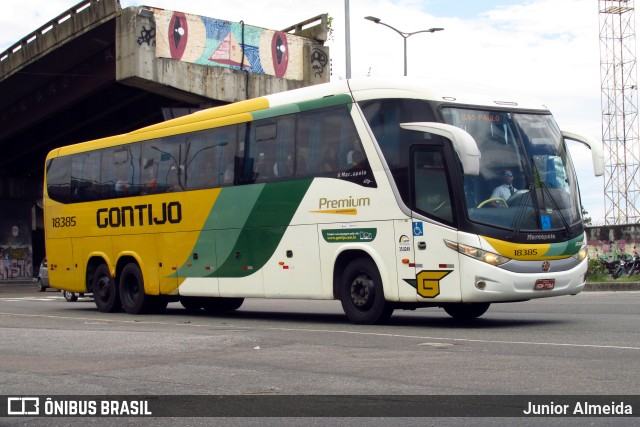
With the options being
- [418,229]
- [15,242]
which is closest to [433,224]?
[418,229]

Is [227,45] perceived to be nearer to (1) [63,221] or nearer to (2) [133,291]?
(1) [63,221]

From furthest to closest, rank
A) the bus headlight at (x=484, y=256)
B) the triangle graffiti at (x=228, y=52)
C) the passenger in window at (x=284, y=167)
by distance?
the triangle graffiti at (x=228, y=52) < the passenger in window at (x=284, y=167) < the bus headlight at (x=484, y=256)

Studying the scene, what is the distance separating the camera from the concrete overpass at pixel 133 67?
122ft

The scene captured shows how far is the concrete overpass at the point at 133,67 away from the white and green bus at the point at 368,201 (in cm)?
1755

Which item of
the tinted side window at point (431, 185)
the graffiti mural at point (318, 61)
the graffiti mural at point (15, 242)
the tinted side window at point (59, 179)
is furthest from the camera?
the graffiti mural at point (15, 242)

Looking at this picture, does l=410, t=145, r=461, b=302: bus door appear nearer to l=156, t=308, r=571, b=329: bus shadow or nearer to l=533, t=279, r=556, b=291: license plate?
l=156, t=308, r=571, b=329: bus shadow

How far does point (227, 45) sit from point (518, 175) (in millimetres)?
27241

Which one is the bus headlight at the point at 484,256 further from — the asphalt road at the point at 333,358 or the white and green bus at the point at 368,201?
the asphalt road at the point at 333,358

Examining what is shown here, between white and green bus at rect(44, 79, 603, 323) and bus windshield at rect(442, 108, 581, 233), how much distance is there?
0.07 feet

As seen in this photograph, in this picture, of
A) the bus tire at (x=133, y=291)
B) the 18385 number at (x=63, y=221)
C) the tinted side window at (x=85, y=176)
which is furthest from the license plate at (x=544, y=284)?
the 18385 number at (x=63, y=221)

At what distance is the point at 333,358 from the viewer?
10.8 metres

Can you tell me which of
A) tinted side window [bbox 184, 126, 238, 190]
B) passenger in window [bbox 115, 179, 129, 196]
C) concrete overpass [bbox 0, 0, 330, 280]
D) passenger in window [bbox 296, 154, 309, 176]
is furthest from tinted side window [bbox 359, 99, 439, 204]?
concrete overpass [bbox 0, 0, 330, 280]

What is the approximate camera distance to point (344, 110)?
15.8 metres
